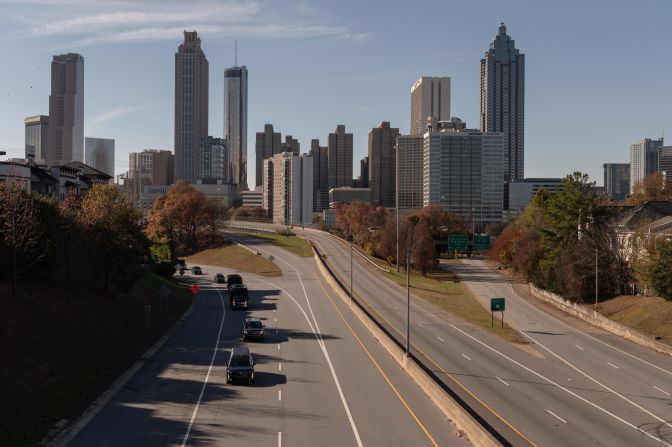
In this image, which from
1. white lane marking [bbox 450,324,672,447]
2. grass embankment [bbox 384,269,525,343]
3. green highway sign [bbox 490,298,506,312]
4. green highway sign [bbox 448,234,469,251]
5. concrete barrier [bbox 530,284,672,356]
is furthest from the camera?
green highway sign [bbox 448,234,469,251]

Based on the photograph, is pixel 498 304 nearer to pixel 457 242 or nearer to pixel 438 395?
pixel 438 395

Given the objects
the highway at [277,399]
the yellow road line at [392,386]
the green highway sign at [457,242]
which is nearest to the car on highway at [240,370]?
the highway at [277,399]

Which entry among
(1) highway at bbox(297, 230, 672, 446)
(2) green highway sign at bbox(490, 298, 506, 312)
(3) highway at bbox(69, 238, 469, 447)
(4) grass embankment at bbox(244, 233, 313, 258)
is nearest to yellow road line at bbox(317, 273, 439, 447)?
(3) highway at bbox(69, 238, 469, 447)

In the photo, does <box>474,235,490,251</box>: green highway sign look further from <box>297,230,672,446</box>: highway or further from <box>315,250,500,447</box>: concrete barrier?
<box>315,250,500,447</box>: concrete barrier

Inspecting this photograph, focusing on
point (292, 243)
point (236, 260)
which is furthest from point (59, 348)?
point (292, 243)


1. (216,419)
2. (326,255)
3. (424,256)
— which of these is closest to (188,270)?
(326,255)

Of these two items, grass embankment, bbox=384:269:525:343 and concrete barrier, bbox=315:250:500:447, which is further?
grass embankment, bbox=384:269:525:343
